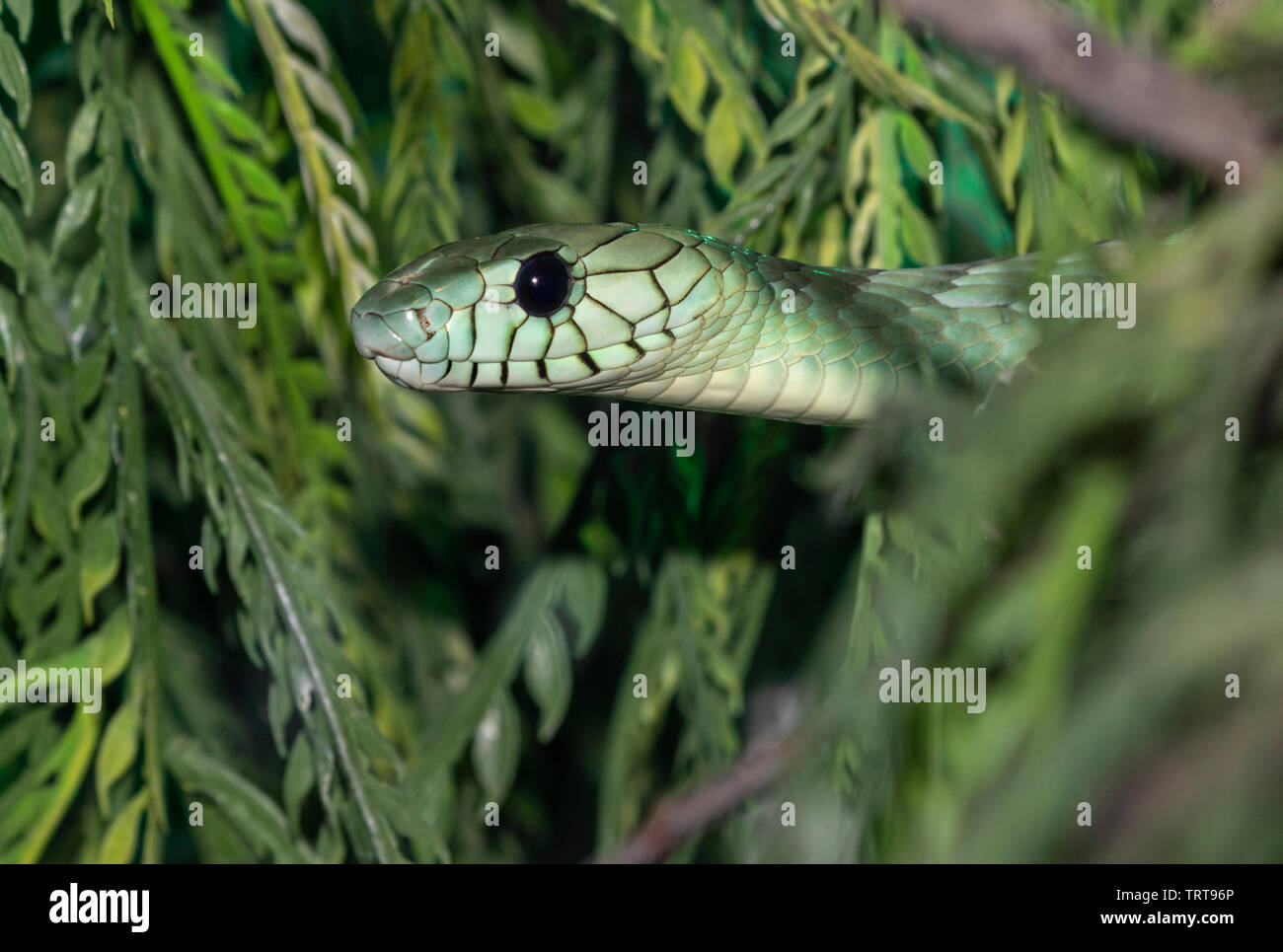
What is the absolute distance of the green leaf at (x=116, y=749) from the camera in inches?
54.7

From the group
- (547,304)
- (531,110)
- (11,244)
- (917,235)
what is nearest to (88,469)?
(11,244)

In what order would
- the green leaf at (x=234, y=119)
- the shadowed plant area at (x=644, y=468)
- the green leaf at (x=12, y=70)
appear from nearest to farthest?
the shadowed plant area at (x=644, y=468) → the green leaf at (x=12, y=70) → the green leaf at (x=234, y=119)

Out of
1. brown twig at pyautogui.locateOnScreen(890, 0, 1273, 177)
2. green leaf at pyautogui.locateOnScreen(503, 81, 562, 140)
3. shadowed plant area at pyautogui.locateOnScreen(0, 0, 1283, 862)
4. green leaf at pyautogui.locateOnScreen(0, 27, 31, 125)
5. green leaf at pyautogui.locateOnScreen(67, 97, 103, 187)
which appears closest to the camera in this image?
shadowed plant area at pyautogui.locateOnScreen(0, 0, 1283, 862)

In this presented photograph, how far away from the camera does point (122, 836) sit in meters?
1.39

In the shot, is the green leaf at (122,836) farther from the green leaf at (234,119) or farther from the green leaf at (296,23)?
the green leaf at (296,23)

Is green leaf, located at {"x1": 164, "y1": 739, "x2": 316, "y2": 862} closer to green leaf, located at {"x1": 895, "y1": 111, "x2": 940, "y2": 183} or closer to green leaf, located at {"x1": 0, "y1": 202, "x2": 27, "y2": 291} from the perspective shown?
green leaf, located at {"x1": 0, "y1": 202, "x2": 27, "y2": 291}

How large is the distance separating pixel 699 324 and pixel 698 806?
0.66 metres

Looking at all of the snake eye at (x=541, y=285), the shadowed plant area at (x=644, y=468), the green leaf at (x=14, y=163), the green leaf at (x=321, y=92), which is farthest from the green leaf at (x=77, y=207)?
the snake eye at (x=541, y=285)

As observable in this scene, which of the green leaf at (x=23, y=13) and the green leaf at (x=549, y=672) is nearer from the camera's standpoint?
the green leaf at (x=23, y=13)

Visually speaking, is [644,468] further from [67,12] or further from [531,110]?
[67,12]

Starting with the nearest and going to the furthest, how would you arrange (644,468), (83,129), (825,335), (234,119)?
1. (83,129)
2. (234,119)
3. (825,335)
4. (644,468)

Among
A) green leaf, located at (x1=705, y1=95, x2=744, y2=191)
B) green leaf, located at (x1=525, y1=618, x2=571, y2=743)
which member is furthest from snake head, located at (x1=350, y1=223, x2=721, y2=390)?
green leaf, located at (x1=525, y1=618, x2=571, y2=743)

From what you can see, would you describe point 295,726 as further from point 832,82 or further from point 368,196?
point 832,82

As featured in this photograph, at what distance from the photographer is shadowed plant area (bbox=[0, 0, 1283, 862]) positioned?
2.03 feet
